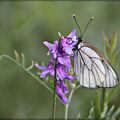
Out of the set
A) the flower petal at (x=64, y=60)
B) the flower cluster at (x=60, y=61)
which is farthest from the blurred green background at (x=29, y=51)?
the flower petal at (x=64, y=60)

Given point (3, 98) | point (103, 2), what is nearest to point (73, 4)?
point (103, 2)

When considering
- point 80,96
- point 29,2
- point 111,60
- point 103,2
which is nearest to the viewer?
point 111,60

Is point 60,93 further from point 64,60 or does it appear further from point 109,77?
point 109,77

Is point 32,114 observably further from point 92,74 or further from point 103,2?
point 103,2

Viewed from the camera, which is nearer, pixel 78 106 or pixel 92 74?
pixel 92 74

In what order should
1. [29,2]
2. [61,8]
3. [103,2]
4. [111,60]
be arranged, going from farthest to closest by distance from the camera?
1. [103,2]
2. [61,8]
3. [29,2]
4. [111,60]

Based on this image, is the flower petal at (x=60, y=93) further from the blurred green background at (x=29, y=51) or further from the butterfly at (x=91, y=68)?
the blurred green background at (x=29, y=51)

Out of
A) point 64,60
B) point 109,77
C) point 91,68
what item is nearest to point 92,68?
point 91,68

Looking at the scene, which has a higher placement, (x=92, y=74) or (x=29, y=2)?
(x=29, y=2)

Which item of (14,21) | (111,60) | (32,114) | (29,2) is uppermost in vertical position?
(29,2)
